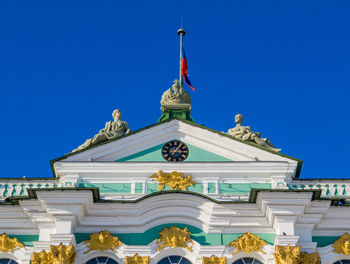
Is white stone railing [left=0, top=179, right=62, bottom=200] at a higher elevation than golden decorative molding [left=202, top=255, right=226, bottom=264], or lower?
higher

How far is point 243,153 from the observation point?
70.0 feet

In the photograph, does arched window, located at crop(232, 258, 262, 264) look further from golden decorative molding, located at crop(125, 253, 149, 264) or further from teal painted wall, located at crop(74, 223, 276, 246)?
golden decorative molding, located at crop(125, 253, 149, 264)

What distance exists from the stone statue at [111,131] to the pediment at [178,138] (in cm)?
42

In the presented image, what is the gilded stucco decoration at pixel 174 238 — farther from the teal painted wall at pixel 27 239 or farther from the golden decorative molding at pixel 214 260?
the teal painted wall at pixel 27 239

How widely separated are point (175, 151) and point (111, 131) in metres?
2.14

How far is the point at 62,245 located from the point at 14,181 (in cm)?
308

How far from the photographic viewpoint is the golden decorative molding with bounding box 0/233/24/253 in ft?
62.9

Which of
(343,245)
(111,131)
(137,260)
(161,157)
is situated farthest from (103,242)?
(343,245)

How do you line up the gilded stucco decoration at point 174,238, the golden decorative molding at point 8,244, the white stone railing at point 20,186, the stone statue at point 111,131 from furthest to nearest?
the stone statue at point 111,131 → the white stone railing at point 20,186 → the golden decorative molding at point 8,244 → the gilded stucco decoration at point 174,238

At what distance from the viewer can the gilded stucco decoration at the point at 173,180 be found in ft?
67.3

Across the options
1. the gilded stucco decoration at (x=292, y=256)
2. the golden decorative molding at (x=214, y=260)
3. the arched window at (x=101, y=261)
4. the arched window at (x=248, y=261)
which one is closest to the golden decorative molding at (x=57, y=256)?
the arched window at (x=101, y=261)

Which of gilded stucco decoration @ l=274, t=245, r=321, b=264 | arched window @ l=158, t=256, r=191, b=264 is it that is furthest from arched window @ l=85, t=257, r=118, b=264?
gilded stucco decoration @ l=274, t=245, r=321, b=264

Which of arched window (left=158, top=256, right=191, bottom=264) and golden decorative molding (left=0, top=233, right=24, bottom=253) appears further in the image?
golden decorative molding (left=0, top=233, right=24, bottom=253)

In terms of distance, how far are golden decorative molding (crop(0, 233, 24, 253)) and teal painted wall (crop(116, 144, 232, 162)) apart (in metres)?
3.87
